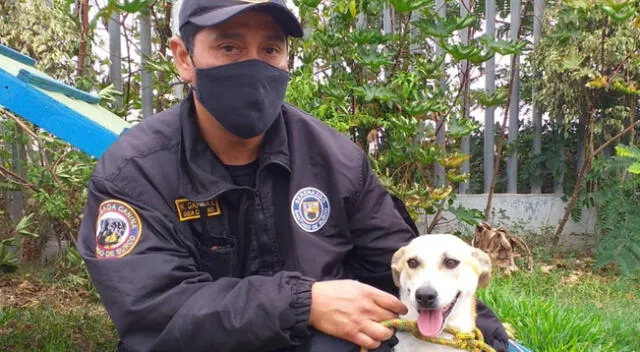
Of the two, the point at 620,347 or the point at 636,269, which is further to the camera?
the point at 636,269

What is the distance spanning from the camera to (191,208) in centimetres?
190

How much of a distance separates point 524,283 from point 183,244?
10.4ft

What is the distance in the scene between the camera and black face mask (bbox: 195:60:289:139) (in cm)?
194

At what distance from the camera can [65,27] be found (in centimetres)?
416

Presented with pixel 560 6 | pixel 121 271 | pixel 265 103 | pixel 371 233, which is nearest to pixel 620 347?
pixel 371 233

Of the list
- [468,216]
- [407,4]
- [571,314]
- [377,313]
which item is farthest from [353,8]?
[377,313]

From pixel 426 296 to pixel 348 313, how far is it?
30 centimetres

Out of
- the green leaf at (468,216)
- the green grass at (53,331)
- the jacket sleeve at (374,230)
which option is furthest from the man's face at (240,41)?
the green leaf at (468,216)

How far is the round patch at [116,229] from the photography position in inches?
67.4

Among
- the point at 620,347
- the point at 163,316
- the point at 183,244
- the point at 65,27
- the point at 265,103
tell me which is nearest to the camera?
the point at 163,316

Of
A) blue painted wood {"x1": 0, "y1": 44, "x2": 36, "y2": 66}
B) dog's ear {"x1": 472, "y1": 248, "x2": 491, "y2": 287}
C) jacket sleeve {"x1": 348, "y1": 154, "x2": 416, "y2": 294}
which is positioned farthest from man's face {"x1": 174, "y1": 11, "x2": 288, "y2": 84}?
blue painted wood {"x1": 0, "y1": 44, "x2": 36, "y2": 66}

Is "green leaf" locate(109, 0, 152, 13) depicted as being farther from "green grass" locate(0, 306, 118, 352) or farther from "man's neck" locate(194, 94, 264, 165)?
"man's neck" locate(194, 94, 264, 165)

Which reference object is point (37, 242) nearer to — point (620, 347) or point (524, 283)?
point (524, 283)

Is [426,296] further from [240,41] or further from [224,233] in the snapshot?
[240,41]
